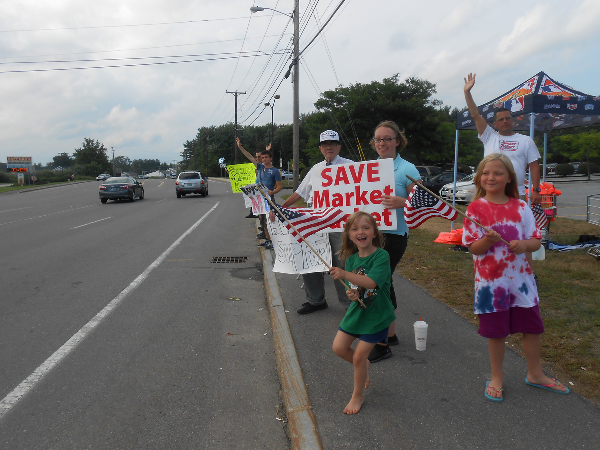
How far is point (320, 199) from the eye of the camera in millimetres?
4602

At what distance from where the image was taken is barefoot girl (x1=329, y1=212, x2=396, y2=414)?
3138 mm

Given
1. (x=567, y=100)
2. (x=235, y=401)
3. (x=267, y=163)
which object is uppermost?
(x=567, y=100)

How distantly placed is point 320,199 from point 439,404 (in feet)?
7.10

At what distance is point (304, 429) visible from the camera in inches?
118

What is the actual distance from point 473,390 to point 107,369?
3.04m

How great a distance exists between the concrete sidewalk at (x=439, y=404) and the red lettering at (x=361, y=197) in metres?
1.38

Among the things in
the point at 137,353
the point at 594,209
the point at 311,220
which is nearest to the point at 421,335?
the point at 311,220

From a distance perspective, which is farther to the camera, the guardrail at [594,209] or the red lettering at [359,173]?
the guardrail at [594,209]

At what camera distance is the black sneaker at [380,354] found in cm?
400

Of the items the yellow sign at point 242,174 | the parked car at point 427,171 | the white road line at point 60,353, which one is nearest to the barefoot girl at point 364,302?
the white road line at point 60,353

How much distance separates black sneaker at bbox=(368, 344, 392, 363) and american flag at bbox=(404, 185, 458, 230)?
3.71 ft

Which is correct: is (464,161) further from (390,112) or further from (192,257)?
(192,257)

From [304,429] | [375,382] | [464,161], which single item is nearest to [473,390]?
[375,382]

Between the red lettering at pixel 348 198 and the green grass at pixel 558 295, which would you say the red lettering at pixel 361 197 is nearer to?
the red lettering at pixel 348 198
